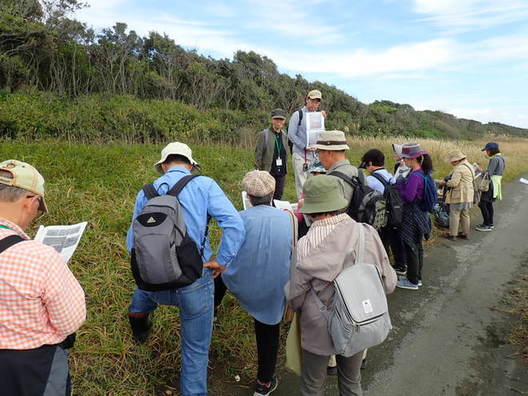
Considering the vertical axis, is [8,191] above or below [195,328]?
above

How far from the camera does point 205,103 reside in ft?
51.2

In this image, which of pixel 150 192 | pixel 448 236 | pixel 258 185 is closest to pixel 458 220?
pixel 448 236

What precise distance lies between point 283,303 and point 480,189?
20.4ft

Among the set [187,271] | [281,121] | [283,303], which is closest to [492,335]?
[283,303]

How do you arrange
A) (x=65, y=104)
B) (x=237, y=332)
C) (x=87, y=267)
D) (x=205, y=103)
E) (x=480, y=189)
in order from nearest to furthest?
(x=237, y=332) < (x=87, y=267) < (x=480, y=189) < (x=65, y=104) < (x=205, y=103)

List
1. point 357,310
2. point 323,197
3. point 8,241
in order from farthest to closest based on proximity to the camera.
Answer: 1. point 323,197
2. point 357,310
3. point 8,241

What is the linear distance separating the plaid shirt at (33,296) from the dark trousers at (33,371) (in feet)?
0.12

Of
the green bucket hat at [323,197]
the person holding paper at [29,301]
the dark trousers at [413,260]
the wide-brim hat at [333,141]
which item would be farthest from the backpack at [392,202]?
the person holding paper at [29,301]

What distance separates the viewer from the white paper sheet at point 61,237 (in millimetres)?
2254

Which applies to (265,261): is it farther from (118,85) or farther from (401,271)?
(118,85)

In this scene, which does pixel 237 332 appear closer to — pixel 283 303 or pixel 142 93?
pixel 283 303

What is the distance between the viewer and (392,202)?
4289 mm

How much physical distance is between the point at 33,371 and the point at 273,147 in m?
5.01

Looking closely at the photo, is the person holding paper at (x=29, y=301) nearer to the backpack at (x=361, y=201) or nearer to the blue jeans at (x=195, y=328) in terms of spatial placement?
the blue jeans at (x=195, y=328)
